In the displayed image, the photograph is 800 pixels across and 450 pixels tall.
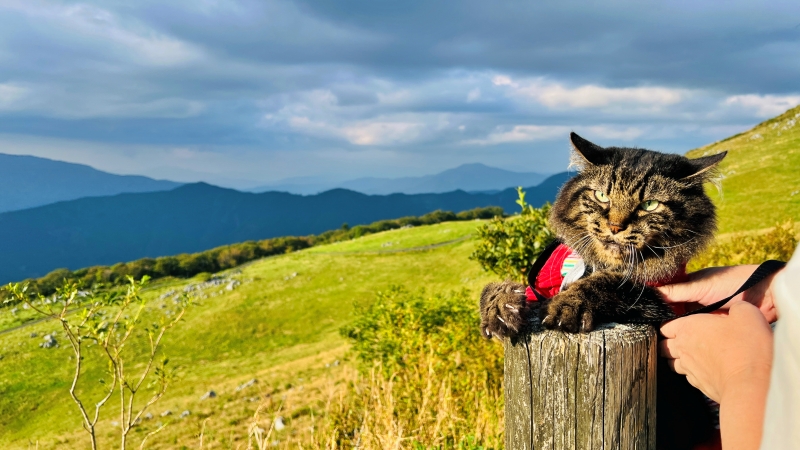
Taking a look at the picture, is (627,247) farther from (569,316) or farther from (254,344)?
(254,344)

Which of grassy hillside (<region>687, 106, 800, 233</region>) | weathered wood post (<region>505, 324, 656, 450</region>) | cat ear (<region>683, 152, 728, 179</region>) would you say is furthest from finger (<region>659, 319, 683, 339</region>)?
grassy hillside (<region>687, 106, 800, 233</region>)

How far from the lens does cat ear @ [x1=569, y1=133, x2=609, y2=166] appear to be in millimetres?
3320

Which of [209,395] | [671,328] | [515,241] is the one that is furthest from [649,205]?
[209,395]

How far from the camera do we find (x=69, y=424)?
19.6 metres

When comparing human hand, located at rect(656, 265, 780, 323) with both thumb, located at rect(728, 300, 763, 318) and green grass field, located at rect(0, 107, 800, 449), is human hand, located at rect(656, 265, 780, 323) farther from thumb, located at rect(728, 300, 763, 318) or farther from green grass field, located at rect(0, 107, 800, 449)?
green grass field, located at rect(0, 107, 800, 449)

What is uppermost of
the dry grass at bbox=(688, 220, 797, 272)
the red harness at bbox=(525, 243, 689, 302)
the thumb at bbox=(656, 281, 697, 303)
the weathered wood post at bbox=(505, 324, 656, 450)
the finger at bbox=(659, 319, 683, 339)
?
the red harness at bbox=(525, 243, 689, 302)

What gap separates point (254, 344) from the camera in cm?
2748

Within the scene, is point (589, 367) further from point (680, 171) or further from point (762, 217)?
point (762, 217)

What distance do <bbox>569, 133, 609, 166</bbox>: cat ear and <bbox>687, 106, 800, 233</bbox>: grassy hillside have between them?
33.4 ft

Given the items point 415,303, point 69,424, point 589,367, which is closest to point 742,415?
point 589,367

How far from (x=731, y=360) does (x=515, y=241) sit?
21.1 ft

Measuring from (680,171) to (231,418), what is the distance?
51.0 ft

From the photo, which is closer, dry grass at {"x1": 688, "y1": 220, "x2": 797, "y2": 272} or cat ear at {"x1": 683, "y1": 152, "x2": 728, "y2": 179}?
cat ear at {"x1": 683, "y1": 152, "x2": 728, "y2": 179}

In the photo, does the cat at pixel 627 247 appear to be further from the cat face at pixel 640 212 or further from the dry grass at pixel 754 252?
the dry grass at pixel 754 252
